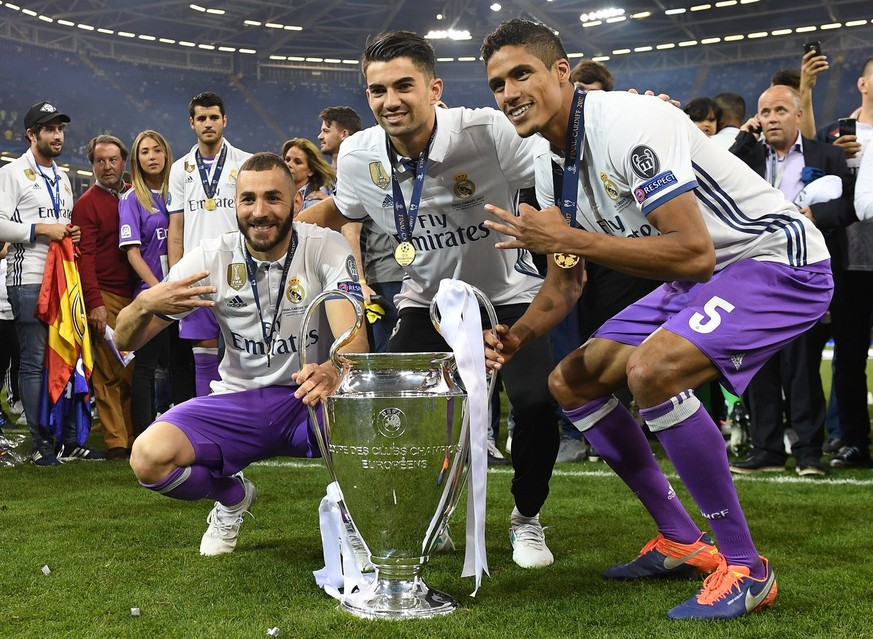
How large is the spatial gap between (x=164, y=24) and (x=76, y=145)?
185 inches

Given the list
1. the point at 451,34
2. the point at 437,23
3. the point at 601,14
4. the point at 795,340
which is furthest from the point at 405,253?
the point at 437,23

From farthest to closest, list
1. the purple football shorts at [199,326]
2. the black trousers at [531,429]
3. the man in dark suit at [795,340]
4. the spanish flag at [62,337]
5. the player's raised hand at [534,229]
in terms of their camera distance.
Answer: the spanish flag at [62,337] → the purple football shorts at [199,326] → the man in dark suit at [795,340] → the black trousers at [531,429] → the player's raised hand at [534,229]

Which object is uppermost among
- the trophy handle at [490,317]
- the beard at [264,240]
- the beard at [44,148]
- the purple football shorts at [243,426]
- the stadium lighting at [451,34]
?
the stadium lighting at [451,34]

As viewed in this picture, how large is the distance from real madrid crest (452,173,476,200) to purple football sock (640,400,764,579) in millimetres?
1112

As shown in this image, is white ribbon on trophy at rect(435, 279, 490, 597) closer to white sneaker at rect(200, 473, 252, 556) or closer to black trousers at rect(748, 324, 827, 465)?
white sneaker at rect(200, 473, 252, 556)

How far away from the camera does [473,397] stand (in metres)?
2.37

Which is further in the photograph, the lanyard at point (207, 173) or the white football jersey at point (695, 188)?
the lanyard at point (207, 173)

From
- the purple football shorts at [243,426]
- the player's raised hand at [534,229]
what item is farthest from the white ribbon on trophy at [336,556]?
the player's raised hand at [534,229]

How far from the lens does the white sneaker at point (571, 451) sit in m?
5.20

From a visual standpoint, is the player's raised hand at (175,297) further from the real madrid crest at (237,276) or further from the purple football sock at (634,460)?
the purple football sock at (634,460)

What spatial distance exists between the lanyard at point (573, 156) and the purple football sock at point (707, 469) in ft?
1.91

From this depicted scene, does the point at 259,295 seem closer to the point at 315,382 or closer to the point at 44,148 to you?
the point at 315,382

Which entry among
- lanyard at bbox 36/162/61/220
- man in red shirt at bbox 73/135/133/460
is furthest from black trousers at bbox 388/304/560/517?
lanyard at bbox 36/162/61/220

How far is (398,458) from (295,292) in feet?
3.12
